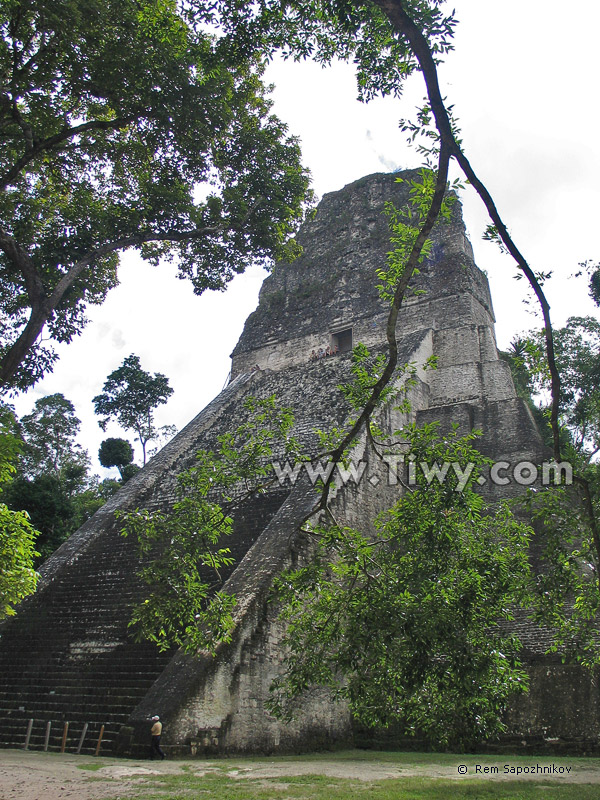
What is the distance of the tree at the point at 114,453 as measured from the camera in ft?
72.5

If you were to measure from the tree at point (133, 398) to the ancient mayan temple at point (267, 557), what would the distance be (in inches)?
391

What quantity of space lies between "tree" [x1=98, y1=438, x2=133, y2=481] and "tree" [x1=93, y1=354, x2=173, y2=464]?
411 centimetres

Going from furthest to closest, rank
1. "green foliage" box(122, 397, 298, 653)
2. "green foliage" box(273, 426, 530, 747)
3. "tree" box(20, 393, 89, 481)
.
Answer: "tree" box(20, 393, 89, 481) < "green foliage" box(122, 397, 298, 653) < "green foliage" box(273, 426, 530, 747)

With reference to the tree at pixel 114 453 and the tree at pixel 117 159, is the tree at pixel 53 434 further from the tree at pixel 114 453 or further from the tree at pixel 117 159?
the tree at pixel 117 159

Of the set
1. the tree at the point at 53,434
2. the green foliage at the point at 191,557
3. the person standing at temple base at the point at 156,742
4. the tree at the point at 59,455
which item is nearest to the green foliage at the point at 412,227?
the green foliage at the point at 191,557

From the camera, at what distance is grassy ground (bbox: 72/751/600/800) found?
4078mm

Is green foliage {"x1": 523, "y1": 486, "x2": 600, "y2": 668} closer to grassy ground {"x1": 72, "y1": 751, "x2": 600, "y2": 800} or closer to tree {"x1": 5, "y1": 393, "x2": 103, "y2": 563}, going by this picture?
grassy ground {"x1": 72, "y1": 751, "x2": 600, "y2": 800}

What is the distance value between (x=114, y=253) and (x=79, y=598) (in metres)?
5.89

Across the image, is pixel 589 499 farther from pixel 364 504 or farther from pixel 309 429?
pixel 309 429

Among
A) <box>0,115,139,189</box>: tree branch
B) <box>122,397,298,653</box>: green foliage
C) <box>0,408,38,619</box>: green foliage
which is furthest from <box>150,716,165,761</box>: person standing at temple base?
<box>0,115,139,189</box>: tree branch

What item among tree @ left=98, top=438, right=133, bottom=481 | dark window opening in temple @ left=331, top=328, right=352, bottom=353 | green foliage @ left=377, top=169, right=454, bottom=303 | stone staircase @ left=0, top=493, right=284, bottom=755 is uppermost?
dark window opening in temple @ left=331, top=328, right=352, bottom=353

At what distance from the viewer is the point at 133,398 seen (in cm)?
2653

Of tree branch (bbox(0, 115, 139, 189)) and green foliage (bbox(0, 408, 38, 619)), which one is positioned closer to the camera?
green foliage (bbox(0, 408, 38, 619))

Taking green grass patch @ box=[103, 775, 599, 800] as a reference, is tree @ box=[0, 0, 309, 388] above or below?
above
